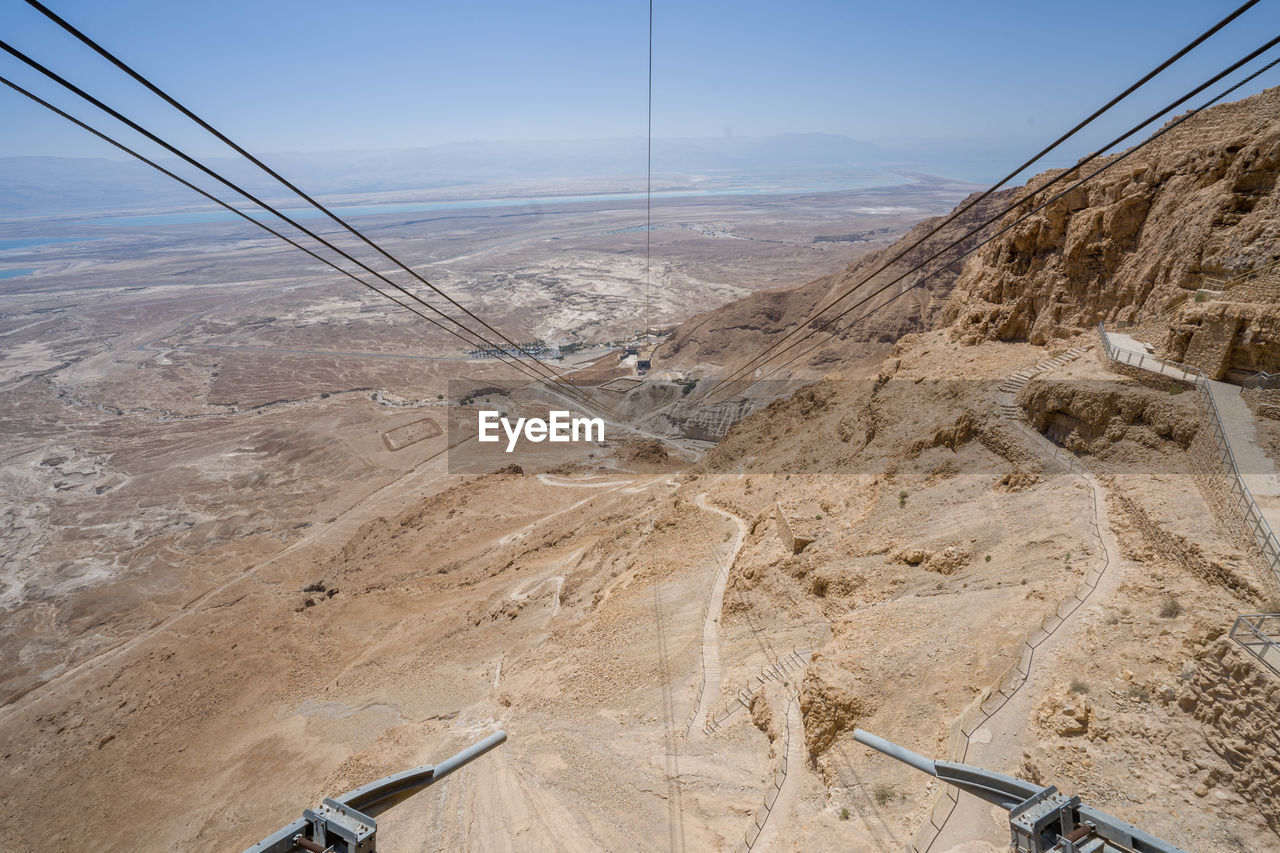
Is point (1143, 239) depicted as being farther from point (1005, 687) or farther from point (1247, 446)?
point (1005, 687)

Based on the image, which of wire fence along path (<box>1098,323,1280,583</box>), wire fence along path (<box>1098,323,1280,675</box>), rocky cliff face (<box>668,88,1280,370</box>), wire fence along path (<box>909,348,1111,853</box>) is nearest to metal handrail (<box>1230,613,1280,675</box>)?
wire fence along path (<box>1098,323,1280,675</box>)

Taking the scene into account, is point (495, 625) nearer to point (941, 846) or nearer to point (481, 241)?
point (941, 846)

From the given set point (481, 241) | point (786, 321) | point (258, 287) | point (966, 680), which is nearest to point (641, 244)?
point (481, 241)

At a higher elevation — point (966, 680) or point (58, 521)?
point (966, 680)

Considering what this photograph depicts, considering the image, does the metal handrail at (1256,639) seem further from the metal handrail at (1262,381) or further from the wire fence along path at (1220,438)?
the metal handrail at (1262,381)

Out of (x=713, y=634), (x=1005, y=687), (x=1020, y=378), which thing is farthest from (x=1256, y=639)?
(x=1020, y=378)

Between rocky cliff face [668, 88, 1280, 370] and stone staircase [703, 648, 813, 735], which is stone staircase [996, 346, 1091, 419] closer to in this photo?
rocky cliff face [668, 88, 1280, 370]

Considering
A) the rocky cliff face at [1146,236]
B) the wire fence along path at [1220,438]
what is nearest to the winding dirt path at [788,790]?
the wire fence along path at [1220,438]
